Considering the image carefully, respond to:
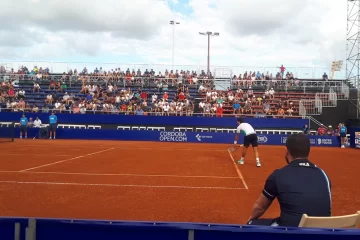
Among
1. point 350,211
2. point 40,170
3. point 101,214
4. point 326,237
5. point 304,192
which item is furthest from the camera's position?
point 40,170

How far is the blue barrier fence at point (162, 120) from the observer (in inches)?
1085

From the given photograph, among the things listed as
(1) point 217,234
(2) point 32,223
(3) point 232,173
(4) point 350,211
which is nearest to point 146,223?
(1) point 217,234

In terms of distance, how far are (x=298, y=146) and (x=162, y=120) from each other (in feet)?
83.0

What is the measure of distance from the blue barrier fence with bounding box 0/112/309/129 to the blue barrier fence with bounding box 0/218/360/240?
25201 millimetres

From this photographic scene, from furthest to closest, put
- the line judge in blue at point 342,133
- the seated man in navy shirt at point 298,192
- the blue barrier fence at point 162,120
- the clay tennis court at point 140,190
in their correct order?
1. the blue barrier fence at point 162,120
2. the line judge in blue at point 342,133
3. the clay tennis court at point 140,190
4. the seated man in navy shirt at point 298,192

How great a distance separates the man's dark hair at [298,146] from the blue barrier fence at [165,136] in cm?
2267

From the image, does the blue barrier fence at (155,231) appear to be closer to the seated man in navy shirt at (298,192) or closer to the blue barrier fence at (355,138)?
the seated man in navy shirt at (298,192)

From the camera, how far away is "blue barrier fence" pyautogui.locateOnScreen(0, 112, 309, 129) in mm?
27562

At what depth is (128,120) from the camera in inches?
1123

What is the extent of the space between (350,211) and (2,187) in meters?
8.36

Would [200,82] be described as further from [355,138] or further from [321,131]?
[355,138]

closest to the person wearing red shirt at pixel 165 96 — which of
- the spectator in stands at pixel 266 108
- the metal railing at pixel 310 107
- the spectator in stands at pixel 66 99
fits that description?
the spectator in stands at pixel 66 99

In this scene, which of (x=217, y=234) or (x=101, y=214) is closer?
(x=217, y=234)

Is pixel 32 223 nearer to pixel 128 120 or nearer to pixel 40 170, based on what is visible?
pixel 40 170
